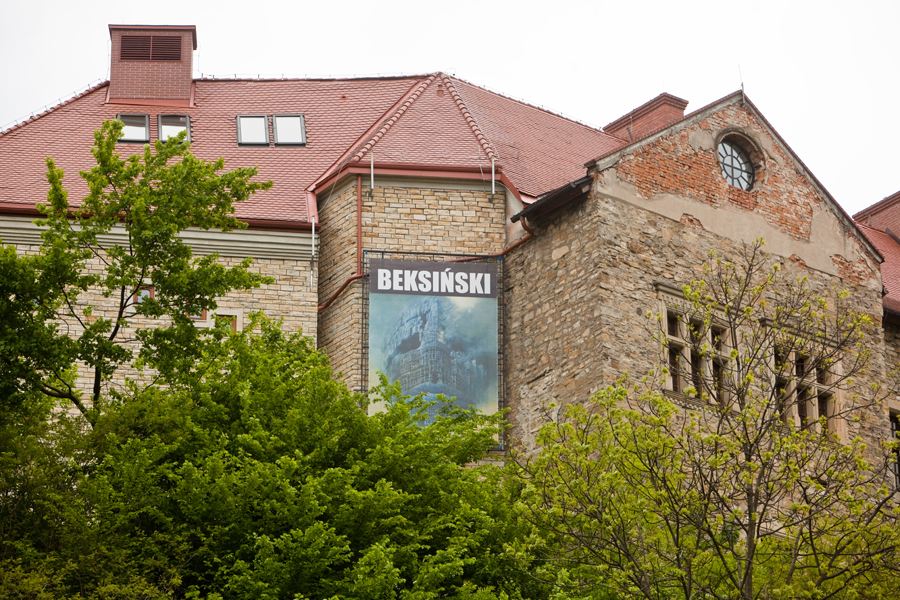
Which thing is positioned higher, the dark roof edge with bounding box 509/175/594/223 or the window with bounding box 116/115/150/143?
the window with bounding box 116/115/150/143

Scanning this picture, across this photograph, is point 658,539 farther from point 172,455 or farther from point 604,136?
point 604,136

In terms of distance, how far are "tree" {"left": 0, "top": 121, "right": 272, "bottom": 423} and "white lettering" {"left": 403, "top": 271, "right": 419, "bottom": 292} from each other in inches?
196

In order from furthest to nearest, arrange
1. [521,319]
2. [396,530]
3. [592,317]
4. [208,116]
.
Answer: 1. [208,116]
2. [521,319]
3. [592,317]
4. [396,530]

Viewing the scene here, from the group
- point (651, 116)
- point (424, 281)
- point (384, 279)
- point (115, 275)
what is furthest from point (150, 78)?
point (115, 275)

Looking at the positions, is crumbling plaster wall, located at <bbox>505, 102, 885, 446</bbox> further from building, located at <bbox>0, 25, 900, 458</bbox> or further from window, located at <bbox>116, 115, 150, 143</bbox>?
window, located at <bbox>116, 115, 150, 143</bbox>

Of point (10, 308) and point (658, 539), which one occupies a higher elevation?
point (10, 308)

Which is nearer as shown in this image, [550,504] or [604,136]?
[550,504]

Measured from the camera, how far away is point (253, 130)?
27.9 meters

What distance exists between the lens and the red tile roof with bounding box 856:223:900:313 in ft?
90.2

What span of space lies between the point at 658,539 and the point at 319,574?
3.76 m

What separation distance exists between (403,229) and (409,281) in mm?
1251

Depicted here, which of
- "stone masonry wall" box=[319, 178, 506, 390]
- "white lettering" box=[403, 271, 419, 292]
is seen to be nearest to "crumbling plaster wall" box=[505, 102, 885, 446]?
"stone masonry wall" box=[319, 178, 506, 390]

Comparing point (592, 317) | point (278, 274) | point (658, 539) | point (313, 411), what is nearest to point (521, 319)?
point (592, 317)

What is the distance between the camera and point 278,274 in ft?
79.9
